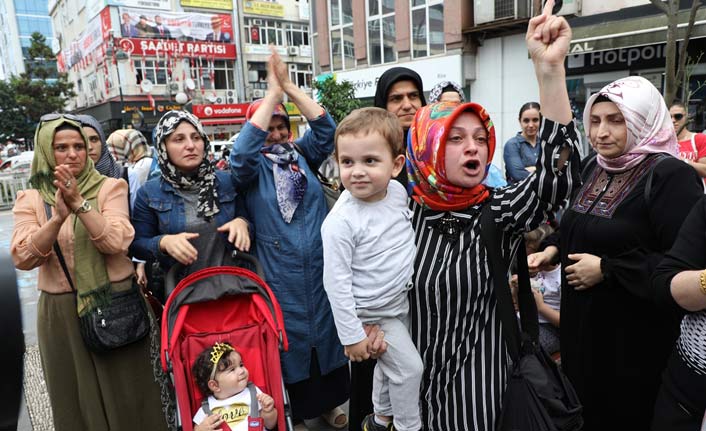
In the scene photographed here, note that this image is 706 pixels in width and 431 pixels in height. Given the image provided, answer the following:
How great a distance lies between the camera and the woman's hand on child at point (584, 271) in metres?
2.04

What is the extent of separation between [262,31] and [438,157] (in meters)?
37.4

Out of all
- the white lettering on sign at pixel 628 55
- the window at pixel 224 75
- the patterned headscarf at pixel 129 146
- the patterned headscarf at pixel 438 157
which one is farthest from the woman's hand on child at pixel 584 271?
the window at pixel 224 75

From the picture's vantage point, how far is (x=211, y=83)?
3369cm

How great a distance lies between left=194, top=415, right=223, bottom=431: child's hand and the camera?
207 centimetres

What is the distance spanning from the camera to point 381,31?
1789 cm

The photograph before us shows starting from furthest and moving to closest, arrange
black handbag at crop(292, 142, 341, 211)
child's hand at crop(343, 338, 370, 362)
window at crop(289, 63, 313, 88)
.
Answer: window at crop(289, 63, 313, 88) → black handbag at crop(292, 142, 341, 211) → child's hand at crop(343, 338, 370, 362)

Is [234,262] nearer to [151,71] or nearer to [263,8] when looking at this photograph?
[151,71]

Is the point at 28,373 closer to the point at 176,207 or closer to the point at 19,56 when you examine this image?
the point at 176,207

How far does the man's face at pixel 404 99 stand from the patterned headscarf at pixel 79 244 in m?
1.74

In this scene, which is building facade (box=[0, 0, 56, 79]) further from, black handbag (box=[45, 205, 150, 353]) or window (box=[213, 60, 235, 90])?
black handbag (box=[45, 205, 150, 353])

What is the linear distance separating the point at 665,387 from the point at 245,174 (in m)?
2.15

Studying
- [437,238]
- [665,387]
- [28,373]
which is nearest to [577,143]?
[437,238]

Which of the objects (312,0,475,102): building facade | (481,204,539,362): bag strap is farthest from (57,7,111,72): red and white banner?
(481,204,539,362): bag strap

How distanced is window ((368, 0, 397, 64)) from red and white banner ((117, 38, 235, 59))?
62.7ft
